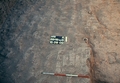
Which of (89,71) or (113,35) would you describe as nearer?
(89,71)

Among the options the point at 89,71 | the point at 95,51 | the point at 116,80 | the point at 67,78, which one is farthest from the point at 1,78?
the point at 116,80

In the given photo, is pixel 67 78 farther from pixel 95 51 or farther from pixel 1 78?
pixel 1 78

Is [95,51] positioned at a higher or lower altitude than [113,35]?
lower

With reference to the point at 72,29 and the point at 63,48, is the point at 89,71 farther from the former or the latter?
the point at 72,29

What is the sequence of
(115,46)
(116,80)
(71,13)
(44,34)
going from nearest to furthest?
(116,80) < (115,46) < (44,34) < (71,13)

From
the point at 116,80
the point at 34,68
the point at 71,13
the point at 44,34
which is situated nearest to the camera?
the point at 116,80

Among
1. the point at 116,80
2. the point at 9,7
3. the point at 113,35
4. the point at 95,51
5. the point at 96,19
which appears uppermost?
the point at 9,7
